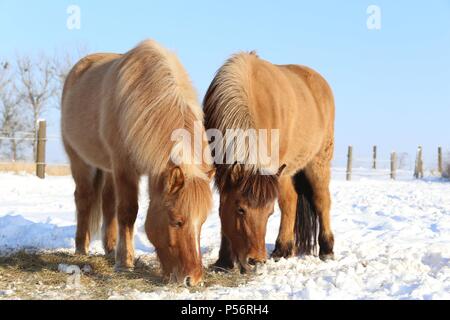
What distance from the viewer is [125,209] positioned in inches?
163

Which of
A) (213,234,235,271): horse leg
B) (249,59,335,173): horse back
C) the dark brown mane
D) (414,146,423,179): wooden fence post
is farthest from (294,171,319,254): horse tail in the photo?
(414,146,423,179): wooden fence post

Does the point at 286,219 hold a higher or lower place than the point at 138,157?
lower

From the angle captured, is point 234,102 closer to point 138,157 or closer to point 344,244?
point 138,157

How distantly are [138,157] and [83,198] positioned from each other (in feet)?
6.12

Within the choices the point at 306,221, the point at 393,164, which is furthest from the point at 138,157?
the point at 393,164

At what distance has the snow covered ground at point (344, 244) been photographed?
3244 mm

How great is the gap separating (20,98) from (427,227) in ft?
83.1

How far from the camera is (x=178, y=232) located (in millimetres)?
3465

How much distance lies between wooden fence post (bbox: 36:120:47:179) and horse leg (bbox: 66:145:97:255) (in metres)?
8.97

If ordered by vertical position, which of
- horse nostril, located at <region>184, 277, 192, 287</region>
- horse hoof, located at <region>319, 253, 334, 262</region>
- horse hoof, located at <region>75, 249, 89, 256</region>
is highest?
horse nostril, located at <region>184, 277, 192, 287</region>

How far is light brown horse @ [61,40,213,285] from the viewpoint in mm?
3461

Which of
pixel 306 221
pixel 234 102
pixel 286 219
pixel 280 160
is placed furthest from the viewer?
pixel 306 221

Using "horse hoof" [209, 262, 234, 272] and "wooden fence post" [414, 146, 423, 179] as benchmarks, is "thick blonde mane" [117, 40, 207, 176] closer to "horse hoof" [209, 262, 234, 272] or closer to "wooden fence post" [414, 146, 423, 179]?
"horse hoof" [209, 262, 234, 272]
